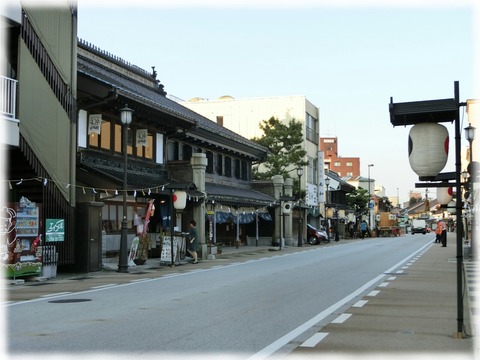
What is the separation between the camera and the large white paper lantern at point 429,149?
8.50 m

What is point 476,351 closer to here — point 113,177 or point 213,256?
point 113,177

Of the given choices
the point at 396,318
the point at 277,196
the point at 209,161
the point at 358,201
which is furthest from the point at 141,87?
the point at 358,201

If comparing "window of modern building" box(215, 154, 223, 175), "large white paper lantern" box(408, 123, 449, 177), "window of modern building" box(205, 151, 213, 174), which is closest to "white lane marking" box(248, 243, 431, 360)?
"large white paper lantern" box(408, 123, 449, 177)

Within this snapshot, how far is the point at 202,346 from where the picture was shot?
784 centimetres

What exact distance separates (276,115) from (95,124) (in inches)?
1434

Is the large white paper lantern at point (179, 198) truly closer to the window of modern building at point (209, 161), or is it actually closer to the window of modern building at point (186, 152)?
the window of modern building at point (186, 152)

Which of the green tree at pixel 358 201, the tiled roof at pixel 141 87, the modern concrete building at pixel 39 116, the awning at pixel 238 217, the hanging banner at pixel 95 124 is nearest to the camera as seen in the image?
the modern concrete building at pixel 39 116

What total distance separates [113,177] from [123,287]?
25.1 feet

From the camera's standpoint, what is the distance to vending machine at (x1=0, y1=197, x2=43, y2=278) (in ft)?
54.1

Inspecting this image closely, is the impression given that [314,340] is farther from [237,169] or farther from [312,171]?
[312,171]

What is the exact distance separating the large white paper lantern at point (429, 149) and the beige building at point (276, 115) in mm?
47580

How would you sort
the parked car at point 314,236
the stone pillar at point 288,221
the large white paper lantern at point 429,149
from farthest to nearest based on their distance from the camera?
the parked car at point 314,236, the stone pillar at point 288,221, the large white paper lantern at point 429,149

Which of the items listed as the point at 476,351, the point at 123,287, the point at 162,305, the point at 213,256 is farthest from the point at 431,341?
the point at 213,256

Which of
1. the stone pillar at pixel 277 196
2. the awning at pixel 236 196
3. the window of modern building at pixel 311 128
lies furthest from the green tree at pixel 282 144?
the window of modern building at pixel 311 128
